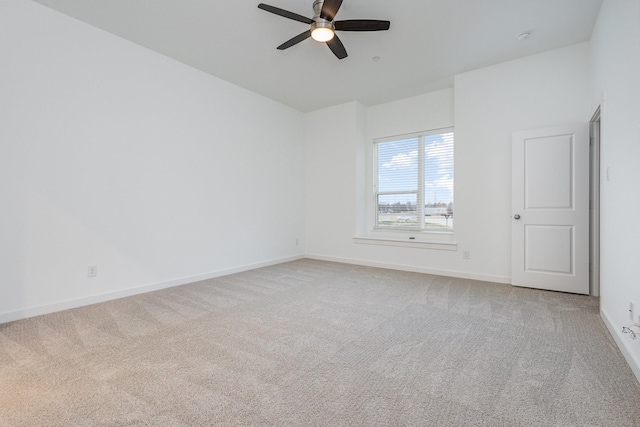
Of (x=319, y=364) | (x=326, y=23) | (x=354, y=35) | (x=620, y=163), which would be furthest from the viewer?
(x=354, y=35)

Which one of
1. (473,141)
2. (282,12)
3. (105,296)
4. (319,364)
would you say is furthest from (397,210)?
(105,296)

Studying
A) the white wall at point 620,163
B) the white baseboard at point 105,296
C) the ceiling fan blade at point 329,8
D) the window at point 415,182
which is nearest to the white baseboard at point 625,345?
the white wall at point 620,163

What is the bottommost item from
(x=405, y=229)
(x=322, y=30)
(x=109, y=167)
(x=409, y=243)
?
(x=409, y=243)

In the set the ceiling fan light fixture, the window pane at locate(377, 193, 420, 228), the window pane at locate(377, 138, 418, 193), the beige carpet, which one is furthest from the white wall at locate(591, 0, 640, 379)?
the window pane at locate(377, 193, 420, 228)

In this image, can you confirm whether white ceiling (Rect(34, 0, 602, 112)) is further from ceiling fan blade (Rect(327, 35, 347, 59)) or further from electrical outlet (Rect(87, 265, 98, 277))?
electrical outlet (Rect(87, 265, 98, 277))

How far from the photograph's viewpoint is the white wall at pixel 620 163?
188 centimetres

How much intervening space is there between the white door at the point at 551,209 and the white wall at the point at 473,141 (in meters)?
0.18

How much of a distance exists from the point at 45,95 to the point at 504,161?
523 cm

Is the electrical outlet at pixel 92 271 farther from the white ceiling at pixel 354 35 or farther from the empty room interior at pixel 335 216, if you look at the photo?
the white ceiling at pixel 354 35

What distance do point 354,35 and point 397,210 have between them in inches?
118

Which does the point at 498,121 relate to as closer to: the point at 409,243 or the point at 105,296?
the point at 409,243

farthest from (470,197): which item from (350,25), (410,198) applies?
(350,25)

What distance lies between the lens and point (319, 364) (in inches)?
75.3

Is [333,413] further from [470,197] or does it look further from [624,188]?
[470,197]
